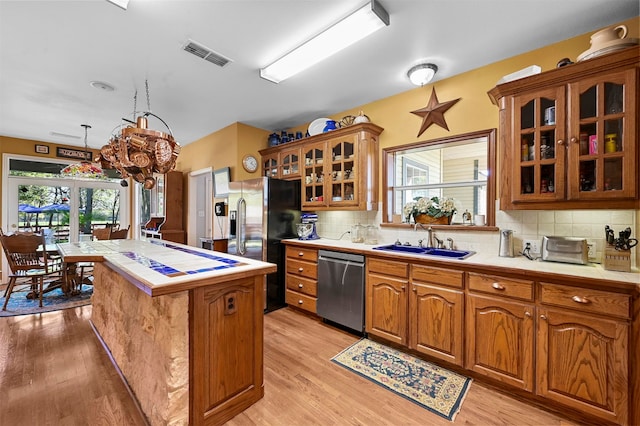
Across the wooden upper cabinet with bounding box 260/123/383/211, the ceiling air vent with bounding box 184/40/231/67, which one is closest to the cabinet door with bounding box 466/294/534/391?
the wooden upper cabinet with bounding box 260/123/383/211

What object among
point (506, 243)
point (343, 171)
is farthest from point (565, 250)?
point (343, 171)

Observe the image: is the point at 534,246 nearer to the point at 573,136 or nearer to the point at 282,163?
the point at 573,136

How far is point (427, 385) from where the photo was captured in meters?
1.97

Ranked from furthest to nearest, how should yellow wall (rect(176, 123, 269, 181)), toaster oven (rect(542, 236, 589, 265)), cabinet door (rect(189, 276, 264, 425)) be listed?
yellow wall (rect(176, 123, 269, 181)) → toaster oven (rect(542, 236, 589, 265)) → cabinet door (rect(189, 276, 264, 425))

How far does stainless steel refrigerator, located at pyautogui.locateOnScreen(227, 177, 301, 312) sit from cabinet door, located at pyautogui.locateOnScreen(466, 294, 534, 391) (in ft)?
Result: 7.63

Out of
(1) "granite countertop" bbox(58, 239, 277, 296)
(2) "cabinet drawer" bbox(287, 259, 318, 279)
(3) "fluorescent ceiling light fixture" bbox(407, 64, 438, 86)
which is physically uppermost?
(3) "fluorescent ceiling light fixture" bbox(407, 64, 438, 86)

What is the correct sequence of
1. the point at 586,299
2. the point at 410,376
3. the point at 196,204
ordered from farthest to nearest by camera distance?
the point at 196,204 < the point at 410,376 < the point at 586,299

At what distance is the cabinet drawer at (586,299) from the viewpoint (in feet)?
4.88

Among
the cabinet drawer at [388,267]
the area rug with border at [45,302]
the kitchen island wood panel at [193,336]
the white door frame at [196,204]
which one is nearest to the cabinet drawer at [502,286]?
the cabinet drawer at [388,267]

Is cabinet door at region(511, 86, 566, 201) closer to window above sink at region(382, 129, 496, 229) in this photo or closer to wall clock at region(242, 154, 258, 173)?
window above sink at region(382, 129, 496, 229)

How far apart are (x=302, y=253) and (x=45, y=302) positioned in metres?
3.79

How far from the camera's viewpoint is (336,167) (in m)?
3.45

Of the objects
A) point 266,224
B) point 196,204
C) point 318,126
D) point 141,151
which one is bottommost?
point 266,224

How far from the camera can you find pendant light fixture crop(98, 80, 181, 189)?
1924 mm
